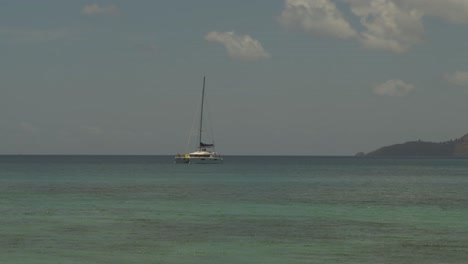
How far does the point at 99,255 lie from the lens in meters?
31.8

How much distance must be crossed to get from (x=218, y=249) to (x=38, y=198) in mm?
39722

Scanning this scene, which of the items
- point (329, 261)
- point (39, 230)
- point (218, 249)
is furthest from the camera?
point (39, 230)

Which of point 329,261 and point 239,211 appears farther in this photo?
point 239,211

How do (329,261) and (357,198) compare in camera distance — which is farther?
(357,198)

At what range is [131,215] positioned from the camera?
166 feet

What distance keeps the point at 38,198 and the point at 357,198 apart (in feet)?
104

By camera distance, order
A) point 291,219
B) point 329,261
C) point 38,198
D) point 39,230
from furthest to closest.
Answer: point 38,198, point 291,219, point 39,230, point 329,261

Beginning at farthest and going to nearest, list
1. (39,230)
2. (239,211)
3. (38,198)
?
(38,198), (239,211), (39,230)

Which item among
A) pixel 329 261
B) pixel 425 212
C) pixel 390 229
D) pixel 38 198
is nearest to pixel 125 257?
pixel 329 261

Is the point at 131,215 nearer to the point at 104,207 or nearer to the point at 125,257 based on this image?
the point at 104,207

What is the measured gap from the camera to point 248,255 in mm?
32062

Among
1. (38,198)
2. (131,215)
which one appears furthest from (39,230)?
(38,198)

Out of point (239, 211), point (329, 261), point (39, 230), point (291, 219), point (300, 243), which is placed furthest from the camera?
point (239, 211)

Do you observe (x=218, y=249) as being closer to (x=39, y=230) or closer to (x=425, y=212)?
(x=39, y=230)
